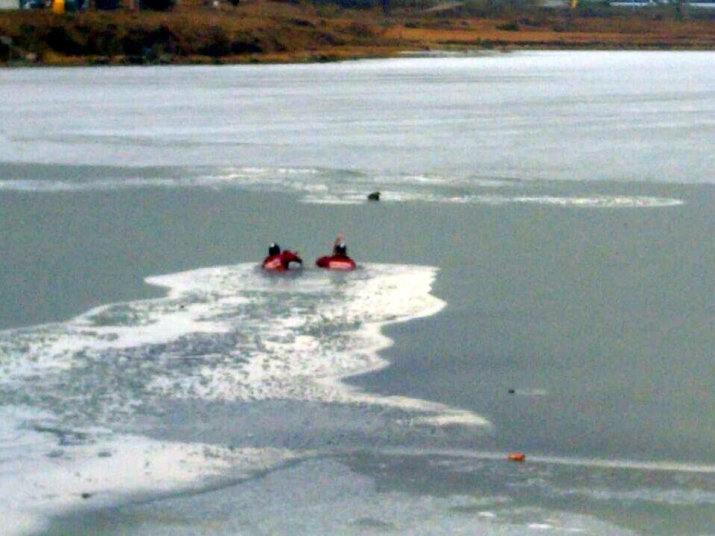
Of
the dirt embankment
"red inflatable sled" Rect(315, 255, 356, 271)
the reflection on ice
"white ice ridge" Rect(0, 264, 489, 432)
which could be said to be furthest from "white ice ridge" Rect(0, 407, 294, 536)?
the dirt embankment

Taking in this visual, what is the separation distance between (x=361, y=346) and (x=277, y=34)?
176 ft

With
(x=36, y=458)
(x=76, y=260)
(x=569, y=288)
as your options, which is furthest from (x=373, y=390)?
(x=76, y=260)

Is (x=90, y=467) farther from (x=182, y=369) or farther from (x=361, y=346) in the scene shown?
(x=361, y=346)

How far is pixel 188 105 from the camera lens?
2692cm

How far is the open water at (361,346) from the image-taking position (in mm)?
4918

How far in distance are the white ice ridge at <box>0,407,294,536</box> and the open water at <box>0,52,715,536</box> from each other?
0.04 feet

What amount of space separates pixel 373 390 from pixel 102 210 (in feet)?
19.3

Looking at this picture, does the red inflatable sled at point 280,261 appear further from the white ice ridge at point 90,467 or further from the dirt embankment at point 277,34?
the dirt embankment at point 277,34

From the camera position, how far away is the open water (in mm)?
4918

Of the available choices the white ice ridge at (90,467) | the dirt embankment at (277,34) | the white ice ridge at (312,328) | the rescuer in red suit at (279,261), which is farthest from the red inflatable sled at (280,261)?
the dirt embankment at (277,34)

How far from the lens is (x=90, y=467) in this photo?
17.1ft

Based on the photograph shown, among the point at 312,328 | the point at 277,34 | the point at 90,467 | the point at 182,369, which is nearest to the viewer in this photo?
the point at 90,467

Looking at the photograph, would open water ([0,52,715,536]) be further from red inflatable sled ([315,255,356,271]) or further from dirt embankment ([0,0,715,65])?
dirt embankment ([0,0,715,65])

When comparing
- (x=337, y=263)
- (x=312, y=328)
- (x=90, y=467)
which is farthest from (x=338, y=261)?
(x=90, y=467)
